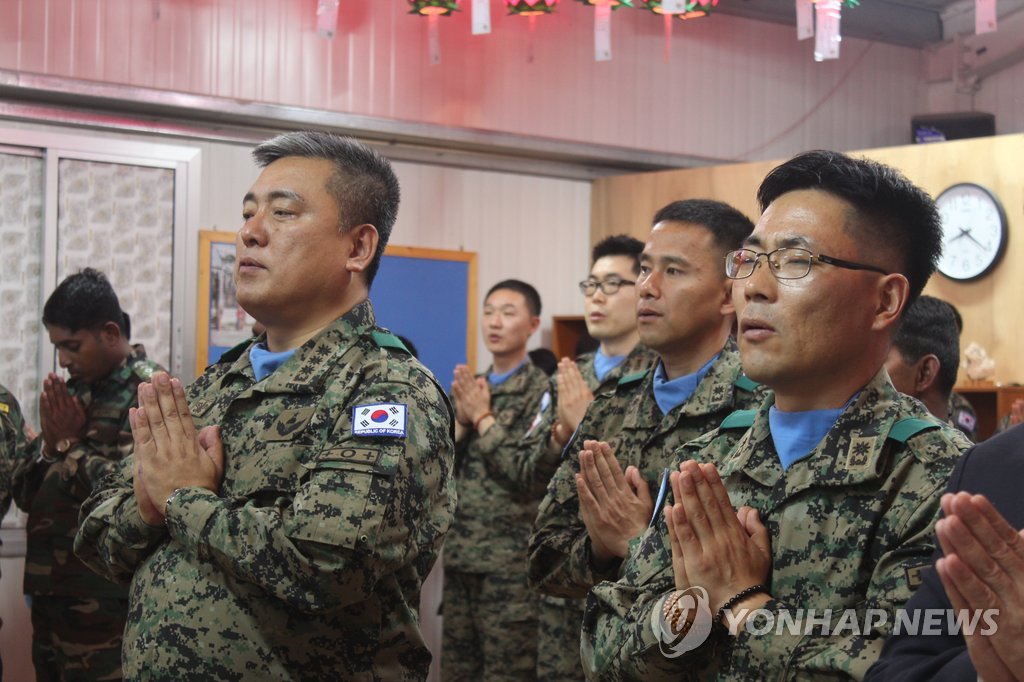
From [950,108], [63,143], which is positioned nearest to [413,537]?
[63,143]

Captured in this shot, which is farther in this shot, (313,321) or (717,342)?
(717,342)

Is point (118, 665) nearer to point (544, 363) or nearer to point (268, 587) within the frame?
point (268, 587)

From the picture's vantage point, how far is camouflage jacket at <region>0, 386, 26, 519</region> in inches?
133

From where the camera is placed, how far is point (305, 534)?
1660 mm

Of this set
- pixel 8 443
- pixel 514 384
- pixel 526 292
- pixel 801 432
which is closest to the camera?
pixel 801 432

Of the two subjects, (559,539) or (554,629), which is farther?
(554,629)

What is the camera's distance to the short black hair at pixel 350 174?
2.10 meters

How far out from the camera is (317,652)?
1768 millimetres

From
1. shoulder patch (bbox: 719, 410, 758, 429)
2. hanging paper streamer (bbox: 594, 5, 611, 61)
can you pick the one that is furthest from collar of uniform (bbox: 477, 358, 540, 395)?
shoulder patch (bbox: 719, 410, 758, 429)

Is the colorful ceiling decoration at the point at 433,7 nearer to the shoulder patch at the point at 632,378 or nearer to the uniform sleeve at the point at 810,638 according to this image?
the shoulder patch at the point at 632,378

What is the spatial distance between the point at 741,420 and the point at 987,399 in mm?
3719

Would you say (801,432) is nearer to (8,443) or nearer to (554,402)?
(554,402)

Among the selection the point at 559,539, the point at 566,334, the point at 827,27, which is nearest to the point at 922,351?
the point at 559,539

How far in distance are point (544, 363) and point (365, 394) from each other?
385 centimetres
